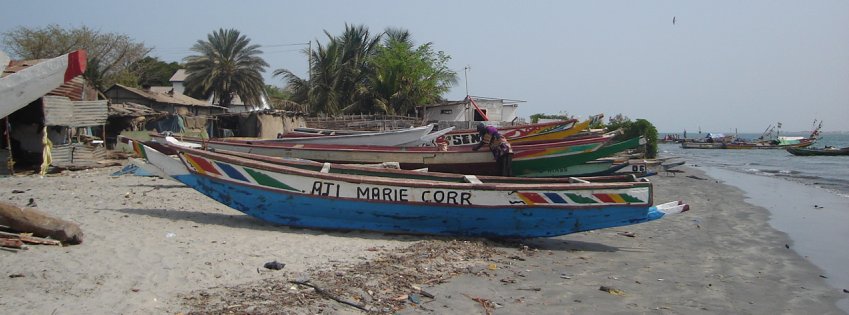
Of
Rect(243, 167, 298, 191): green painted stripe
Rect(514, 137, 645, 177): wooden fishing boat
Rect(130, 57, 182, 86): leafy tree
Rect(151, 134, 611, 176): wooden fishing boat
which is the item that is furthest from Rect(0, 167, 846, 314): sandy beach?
Rect(130, 57, 182, 86): leafy tree

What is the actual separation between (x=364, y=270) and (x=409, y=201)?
2058 millimetres

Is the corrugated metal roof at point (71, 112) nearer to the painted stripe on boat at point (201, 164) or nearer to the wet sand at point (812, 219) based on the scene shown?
the painted stripe on boat at point (201, 164)

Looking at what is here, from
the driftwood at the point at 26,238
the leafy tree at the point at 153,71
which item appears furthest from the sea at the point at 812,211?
the leafy tree at the point at 153,71

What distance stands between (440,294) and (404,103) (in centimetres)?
2957

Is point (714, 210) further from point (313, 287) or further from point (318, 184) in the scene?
point (313, 287)

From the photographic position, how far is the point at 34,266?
17.1 feet

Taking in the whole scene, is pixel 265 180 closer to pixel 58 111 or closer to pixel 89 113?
pixel 58 111

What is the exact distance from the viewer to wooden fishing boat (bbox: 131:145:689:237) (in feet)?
25.8

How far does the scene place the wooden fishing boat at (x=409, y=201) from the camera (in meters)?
7.87

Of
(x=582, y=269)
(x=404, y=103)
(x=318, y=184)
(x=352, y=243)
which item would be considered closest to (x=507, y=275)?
(x=582, y=269)

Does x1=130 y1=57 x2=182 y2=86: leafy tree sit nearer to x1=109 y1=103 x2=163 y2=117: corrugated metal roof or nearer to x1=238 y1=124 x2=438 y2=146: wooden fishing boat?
x1=109 y1=103 x2=163 y2=117: corrugated metal roof

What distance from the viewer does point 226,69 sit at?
4131 cm

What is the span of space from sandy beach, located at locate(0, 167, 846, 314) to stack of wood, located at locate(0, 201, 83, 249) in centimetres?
17

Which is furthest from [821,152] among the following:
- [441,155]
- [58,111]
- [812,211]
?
[58,111]
